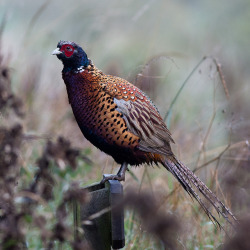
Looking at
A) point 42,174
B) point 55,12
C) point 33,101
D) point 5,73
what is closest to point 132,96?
point 5,73

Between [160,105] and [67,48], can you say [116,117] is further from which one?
[160,105]

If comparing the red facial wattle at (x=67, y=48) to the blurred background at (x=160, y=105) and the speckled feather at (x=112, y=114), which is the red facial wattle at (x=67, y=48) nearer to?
the speckled feather at (x=112, y=114)

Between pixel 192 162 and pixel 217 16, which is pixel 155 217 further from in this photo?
pixel 217 16

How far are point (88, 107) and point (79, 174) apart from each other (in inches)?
68.8

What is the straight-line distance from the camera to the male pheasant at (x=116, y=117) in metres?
3.37

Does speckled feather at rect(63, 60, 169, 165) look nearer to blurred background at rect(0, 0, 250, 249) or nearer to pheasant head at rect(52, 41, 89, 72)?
pheasant head at rect(52, 41, 89, 72)

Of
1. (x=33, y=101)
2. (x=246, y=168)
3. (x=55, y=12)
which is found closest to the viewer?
(x=246, y=168)

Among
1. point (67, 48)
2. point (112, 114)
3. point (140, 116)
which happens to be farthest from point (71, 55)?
point (140, 116)

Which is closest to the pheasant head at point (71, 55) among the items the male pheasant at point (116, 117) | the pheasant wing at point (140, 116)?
the male pheasant at point (116, 117)

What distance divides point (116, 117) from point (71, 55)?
1.66 ft

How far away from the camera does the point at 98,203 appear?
2736 millimetres

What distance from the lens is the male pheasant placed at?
3.37 m

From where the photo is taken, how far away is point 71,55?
3465 mm

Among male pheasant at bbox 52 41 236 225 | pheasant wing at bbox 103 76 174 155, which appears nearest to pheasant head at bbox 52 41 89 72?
male pheasant at bbox 52 41 236 225
